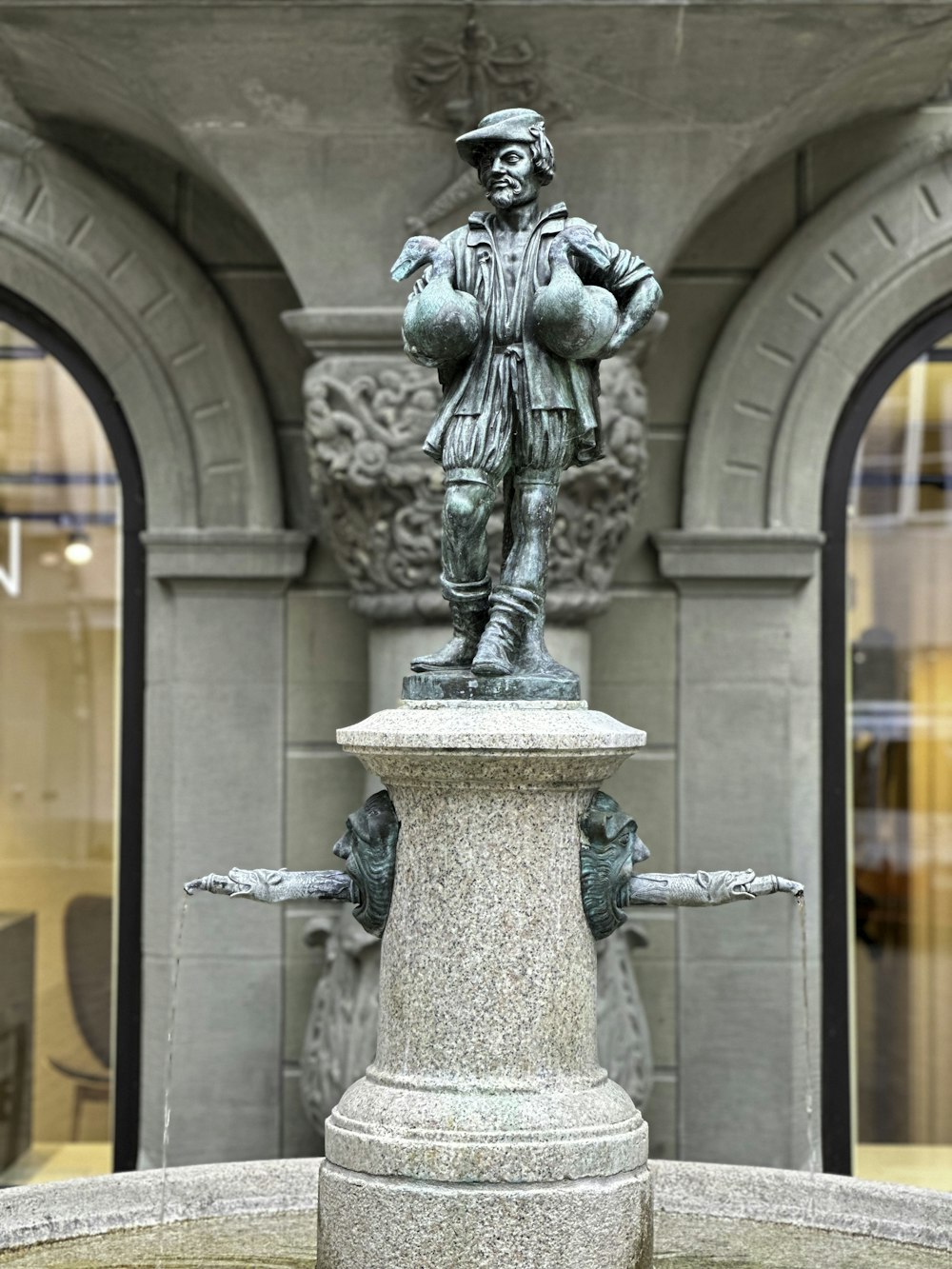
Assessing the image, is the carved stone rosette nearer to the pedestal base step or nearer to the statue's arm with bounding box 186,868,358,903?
the statue's arm with bounding box 186,868,358,903

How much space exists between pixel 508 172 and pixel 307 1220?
9.49 ft

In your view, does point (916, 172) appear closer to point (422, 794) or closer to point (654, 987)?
point (654, 987)

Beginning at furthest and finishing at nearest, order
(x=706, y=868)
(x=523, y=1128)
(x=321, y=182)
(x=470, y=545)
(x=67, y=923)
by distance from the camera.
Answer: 1. (x=67, y=923)
2. (x=706, y=868)
3. (x=321, y=182)
4. (x=470, y=545)
5. (x=523, y=1128)

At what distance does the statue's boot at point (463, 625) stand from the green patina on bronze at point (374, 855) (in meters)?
0.36

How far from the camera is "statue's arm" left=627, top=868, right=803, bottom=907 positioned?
4.95 m

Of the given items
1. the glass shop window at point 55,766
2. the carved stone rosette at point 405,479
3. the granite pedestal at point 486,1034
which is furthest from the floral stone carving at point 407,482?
the granite pedestal at point 486,1034

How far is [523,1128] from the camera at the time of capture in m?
4.64

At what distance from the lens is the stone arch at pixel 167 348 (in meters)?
8.32

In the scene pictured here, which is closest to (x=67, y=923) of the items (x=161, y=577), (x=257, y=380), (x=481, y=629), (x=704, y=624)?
(x=161, y=577)

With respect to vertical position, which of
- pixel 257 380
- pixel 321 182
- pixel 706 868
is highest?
pixel 321 182

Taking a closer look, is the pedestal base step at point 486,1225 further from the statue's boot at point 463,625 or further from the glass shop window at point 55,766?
the glass shop window at point 55,766

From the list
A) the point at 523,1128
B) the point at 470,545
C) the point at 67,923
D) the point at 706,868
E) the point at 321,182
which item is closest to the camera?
the point at 523,1128

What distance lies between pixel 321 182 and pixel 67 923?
3.45m

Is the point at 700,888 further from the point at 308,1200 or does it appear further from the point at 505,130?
the point at 505,130
